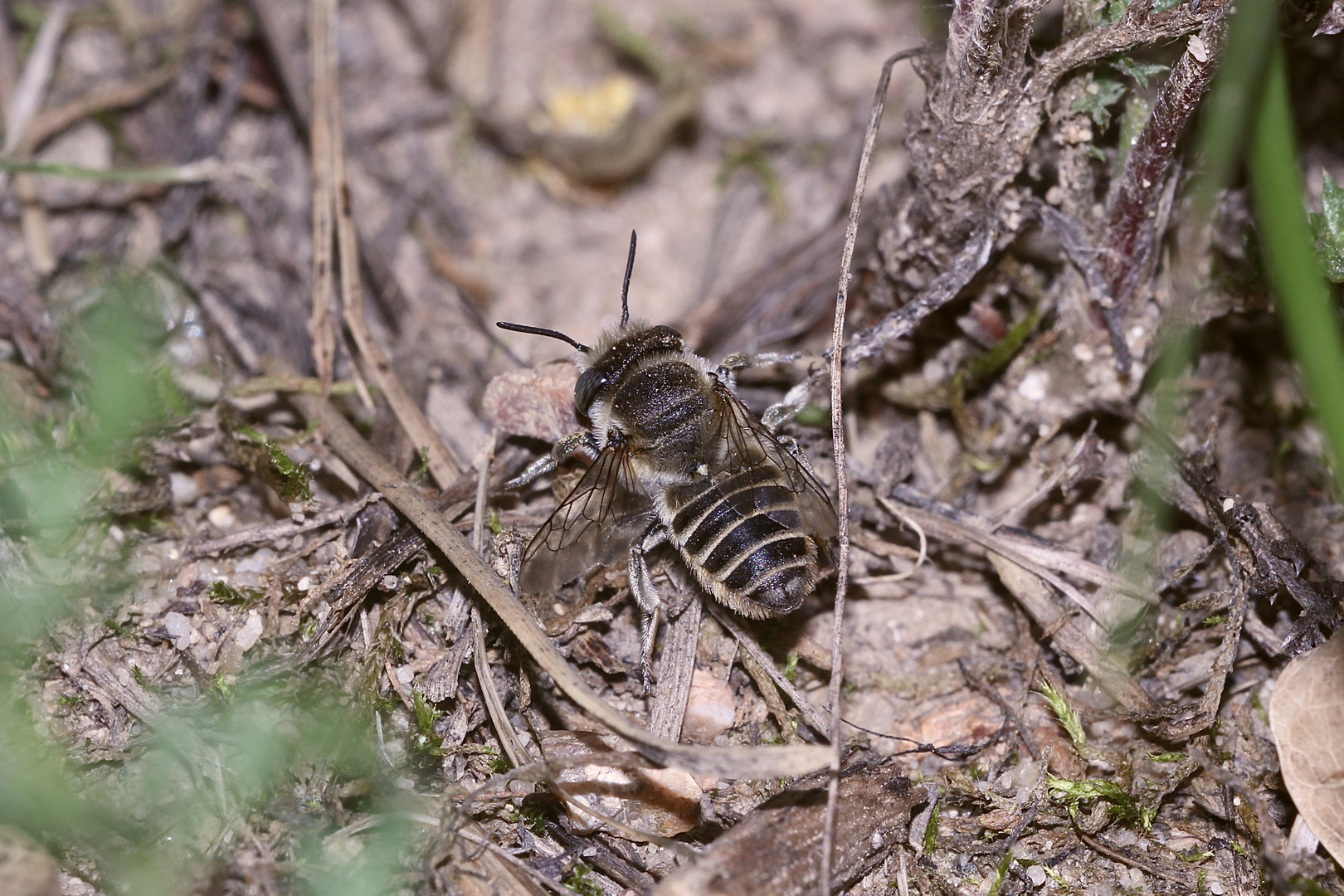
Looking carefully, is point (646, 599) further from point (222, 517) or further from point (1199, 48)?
point (1199, 48)

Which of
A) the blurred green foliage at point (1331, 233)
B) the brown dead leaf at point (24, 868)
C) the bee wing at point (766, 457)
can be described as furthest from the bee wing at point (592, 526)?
the blurred green foliage at point (1331, 233)

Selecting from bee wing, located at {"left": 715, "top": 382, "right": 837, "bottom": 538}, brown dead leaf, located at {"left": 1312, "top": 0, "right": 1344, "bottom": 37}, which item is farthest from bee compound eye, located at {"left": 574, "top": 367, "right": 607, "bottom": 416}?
brown dead leaf, located at {"left": 1312, "top": 0, "right": 1344, "bottom": 37}

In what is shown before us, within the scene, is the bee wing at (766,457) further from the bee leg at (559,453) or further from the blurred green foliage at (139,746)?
the blurred green foliage at (139,746)

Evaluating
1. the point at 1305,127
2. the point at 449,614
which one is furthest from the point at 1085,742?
the point at 1305,127

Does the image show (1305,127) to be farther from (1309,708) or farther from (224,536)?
(224,536)

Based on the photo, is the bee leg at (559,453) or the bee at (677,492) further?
the bee leg at (559,453)

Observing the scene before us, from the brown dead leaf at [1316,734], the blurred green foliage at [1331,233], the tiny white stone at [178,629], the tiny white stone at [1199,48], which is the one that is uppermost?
the tiny white stone at [178,629]

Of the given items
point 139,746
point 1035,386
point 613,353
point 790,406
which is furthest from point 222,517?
point 1035,386

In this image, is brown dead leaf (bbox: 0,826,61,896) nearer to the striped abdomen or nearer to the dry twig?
the dry twig
